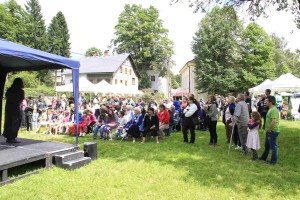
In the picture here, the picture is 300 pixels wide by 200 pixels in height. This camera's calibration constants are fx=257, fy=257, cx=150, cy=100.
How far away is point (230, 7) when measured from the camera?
1152 cm

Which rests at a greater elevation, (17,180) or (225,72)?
(225,72)

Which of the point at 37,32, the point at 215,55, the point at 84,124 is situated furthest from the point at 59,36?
the point at 84,124

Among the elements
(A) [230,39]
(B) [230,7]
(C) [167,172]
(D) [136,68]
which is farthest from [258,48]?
(C) [167,172]

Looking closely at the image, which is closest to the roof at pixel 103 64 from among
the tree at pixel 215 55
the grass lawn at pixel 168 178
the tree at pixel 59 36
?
the tree at pixel 215 55

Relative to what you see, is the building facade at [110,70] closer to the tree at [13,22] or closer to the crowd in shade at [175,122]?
the tree at [13,22]

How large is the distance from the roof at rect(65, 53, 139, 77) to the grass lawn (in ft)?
103

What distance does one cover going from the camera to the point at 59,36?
178 feet

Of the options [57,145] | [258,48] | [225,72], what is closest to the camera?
[57,145]

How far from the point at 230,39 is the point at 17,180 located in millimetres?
33079

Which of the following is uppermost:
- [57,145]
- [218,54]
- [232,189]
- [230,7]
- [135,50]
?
[135,50]

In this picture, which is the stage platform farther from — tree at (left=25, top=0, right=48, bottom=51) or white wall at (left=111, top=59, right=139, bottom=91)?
tree at (left=25, top=0, right=48, bottom=51)

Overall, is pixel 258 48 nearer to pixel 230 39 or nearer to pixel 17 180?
pixel 230 39

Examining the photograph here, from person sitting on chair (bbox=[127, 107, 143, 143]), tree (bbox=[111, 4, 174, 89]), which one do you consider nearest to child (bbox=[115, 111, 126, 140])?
person sitting on chair (bbox=[127, 107, 143, 143])

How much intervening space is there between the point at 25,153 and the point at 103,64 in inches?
1396
